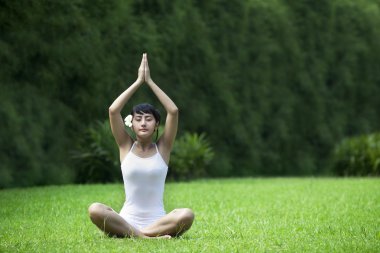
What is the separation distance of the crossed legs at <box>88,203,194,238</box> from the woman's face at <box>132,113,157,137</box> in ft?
2.06

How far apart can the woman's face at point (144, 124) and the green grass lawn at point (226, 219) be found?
82cm

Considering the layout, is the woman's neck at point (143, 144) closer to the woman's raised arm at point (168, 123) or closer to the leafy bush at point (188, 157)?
the woman's raised arm at point (168, 123)

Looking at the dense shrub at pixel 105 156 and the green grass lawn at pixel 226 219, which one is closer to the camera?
the green grass lawn at pixel 226 219

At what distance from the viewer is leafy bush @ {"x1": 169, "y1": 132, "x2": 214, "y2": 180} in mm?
15102

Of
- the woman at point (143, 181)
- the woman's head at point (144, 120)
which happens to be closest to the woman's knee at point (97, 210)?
the woman at point (143, 181)

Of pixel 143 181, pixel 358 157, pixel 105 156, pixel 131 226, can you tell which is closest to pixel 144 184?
pixel 143 181

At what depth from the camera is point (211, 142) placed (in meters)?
17.2

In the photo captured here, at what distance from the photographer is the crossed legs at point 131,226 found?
6039 millimetres

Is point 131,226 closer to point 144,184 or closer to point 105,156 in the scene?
point 144,184

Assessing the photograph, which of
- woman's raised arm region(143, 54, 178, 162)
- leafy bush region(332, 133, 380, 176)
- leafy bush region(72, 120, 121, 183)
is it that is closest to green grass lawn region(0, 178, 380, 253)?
woman's raised arm region(143, 54, 178, 162)

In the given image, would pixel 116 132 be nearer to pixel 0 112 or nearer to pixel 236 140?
pixel 0 112

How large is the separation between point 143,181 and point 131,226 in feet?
1.18

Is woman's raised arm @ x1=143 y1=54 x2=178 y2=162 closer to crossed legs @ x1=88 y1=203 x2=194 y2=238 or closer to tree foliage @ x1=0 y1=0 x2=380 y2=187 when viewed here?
crossed legs @ x1=88 y1=203 x2=194 y2=238

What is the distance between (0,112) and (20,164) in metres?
1.05
